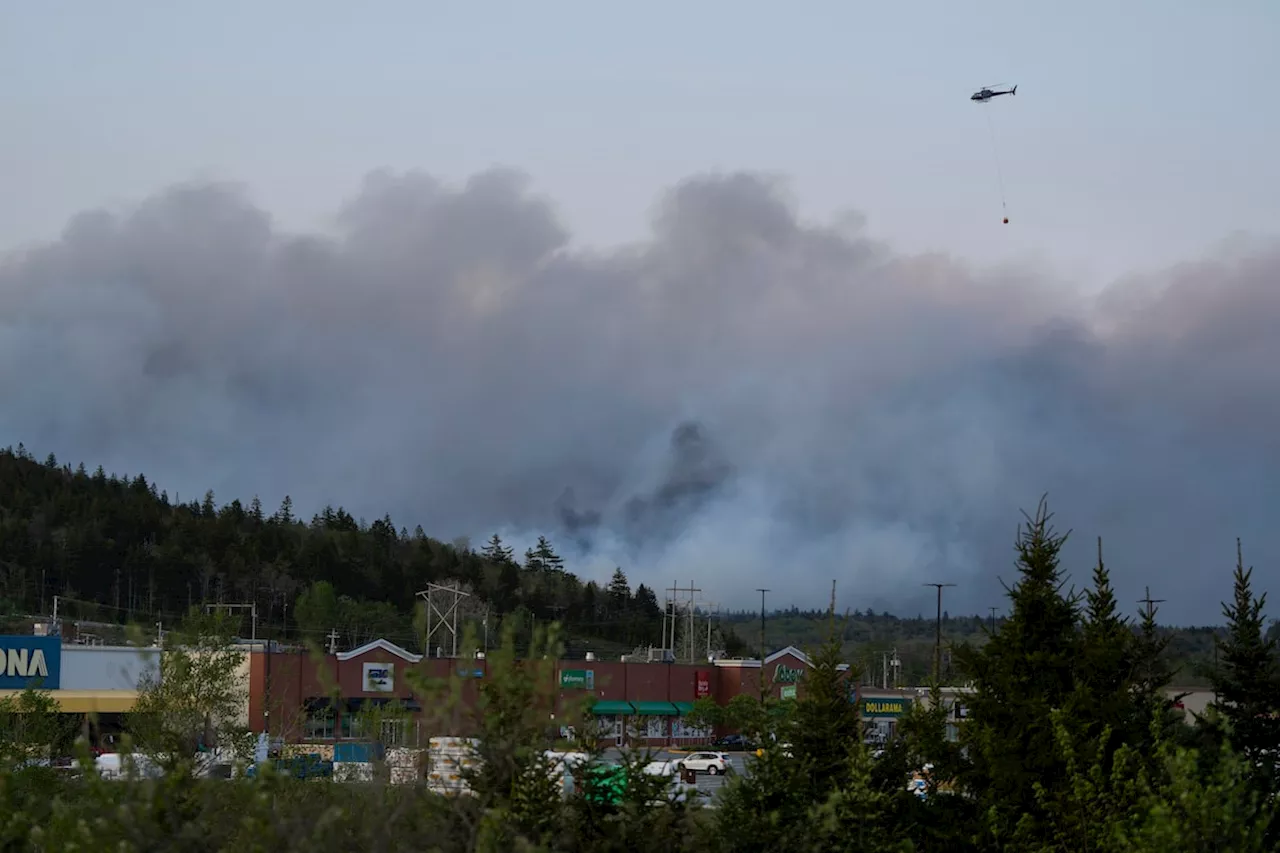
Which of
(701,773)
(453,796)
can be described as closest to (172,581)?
(701,773)

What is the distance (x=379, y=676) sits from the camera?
87.7 meters

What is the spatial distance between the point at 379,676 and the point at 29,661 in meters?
22.6

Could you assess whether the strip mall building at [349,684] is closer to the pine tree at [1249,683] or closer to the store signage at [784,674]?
the store signage at [784,674]

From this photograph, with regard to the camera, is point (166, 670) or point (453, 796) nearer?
point (453, 796)

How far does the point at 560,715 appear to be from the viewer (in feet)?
43.0

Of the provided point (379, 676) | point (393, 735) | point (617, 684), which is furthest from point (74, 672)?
point (393, 735)

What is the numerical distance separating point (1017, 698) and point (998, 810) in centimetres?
191

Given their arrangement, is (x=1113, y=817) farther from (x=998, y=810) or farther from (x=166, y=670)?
(x=166, y=670)

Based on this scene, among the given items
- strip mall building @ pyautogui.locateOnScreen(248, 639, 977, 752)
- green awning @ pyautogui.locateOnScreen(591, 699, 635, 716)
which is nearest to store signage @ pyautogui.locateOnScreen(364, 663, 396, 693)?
strip mall building @ pyautogui.locateOnScreen(248, 639, 977, 752)

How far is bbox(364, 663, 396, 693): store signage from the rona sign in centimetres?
1963

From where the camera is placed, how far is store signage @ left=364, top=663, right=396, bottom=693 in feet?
283

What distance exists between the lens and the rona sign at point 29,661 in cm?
6975

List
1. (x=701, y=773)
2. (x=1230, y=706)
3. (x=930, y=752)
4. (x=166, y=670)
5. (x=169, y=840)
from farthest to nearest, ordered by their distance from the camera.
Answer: (x=701, y=773) → (x=166, y=670) → (x=1230, y=706) → (x=930, y=752) → (x=169, y=840)

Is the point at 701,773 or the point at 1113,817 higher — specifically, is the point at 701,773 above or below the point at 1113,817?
below
